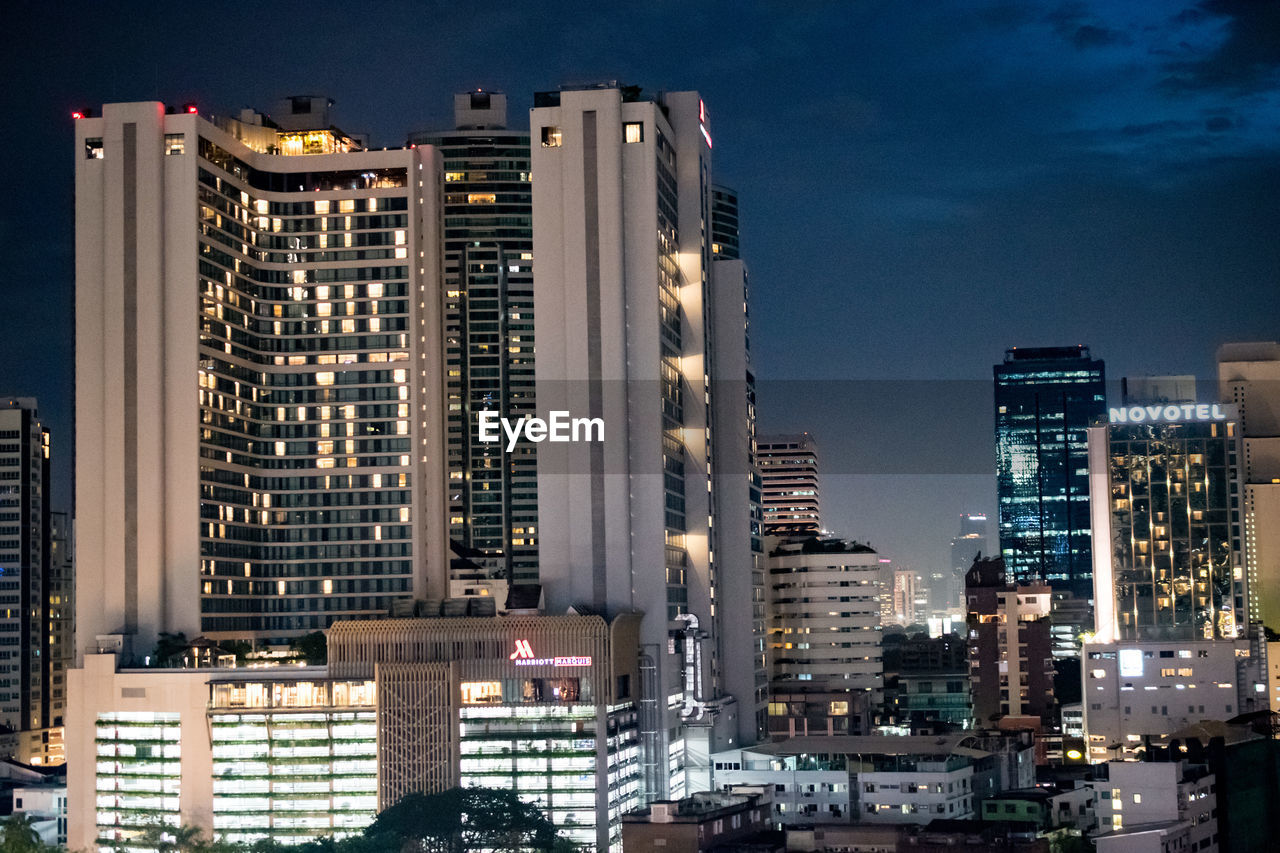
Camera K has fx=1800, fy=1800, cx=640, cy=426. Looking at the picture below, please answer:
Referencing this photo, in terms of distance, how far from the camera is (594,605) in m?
122

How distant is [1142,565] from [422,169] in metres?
68.8

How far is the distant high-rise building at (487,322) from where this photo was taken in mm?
178250

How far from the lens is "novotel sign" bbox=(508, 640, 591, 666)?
11262 cm

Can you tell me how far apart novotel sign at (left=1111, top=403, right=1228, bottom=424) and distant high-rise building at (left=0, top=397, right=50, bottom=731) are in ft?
368

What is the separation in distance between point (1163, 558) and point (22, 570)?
115626mm

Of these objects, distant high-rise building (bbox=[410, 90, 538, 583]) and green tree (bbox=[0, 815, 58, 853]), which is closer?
green tree (bbox=[0, 815, 58, 853])

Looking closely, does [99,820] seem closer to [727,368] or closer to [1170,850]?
[727,368]

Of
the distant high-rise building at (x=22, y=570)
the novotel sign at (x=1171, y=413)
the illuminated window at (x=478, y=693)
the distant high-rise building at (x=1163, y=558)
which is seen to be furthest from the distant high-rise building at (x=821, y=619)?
the distant high-rise building at (x=22, y=570)

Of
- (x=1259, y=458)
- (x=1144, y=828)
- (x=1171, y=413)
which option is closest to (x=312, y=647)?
(x=1144, y=828)

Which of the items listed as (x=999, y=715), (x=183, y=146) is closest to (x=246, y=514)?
(x=183, y=146)

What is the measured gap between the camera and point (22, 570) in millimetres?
189625

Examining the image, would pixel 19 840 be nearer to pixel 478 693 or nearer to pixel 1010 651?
pixel 478 693

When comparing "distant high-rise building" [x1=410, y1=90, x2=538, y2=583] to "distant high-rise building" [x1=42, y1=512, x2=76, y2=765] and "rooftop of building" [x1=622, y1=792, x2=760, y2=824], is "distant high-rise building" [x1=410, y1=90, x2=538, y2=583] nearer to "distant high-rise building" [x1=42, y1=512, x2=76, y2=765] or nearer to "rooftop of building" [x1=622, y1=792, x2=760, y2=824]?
"distant high-rise building" [x1=42, y1=512, x2=76, y2=765]

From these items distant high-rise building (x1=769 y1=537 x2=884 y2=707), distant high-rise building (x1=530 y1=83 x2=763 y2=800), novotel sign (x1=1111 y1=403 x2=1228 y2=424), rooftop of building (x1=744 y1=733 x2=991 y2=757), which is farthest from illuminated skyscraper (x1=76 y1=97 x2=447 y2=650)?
novotel sign (x1=1111 y1=403 x2=1228 y2=424)
